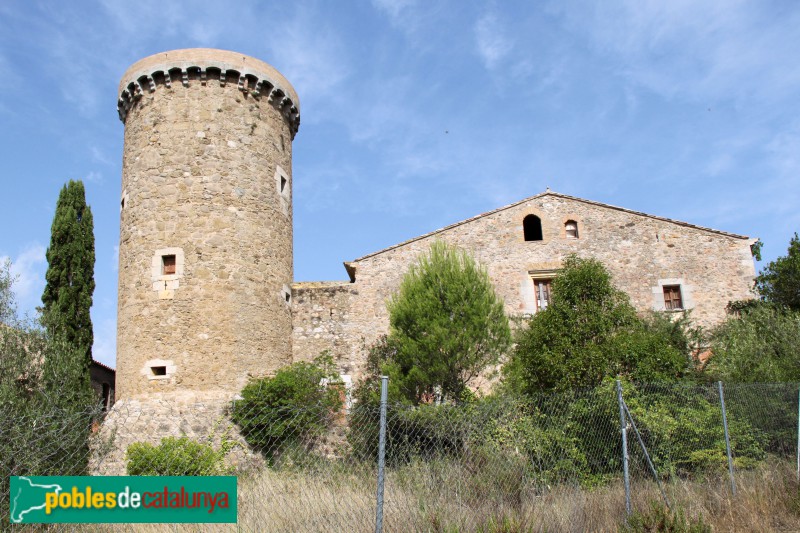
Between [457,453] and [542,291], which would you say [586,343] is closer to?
[457,453]

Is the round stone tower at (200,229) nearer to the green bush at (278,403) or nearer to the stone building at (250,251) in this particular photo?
the stone building at (250,251)

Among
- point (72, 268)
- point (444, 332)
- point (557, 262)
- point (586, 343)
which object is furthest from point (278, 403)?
point (557, 262)

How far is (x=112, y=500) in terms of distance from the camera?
5.46 m

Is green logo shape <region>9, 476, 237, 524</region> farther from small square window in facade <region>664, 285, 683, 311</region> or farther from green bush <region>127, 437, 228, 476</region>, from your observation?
small square window in facade <region>664, 285, 683, 311</region>

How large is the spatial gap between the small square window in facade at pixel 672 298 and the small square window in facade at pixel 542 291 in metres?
3.25

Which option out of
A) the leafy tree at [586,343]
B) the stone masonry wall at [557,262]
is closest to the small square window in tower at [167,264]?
the stone masonry wall at [557,262]

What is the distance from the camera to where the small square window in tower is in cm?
1427

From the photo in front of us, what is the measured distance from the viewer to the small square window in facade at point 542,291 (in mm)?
17969

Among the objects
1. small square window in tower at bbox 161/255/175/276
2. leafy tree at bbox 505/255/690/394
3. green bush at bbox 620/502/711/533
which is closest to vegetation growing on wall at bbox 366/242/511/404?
leafy tree at bbox 505/255/690/394

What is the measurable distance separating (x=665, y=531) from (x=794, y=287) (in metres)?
12.6

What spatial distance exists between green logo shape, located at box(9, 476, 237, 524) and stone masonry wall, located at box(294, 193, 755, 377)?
37.6 ft

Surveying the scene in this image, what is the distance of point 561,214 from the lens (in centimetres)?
1872

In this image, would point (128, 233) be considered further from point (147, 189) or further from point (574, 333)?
point (574, 333)

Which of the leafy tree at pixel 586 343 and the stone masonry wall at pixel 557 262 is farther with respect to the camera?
the stone masonry wall at pixel 557 262
